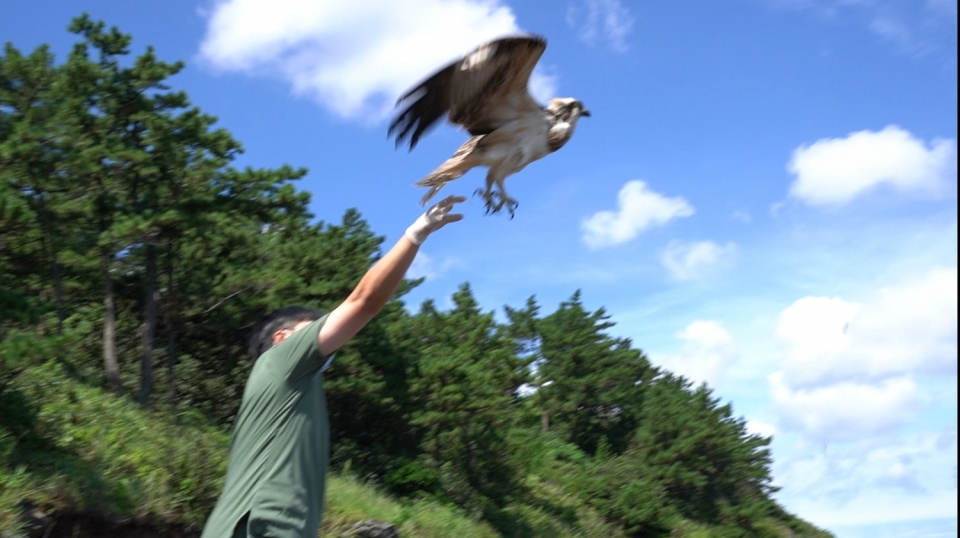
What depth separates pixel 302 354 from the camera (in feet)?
8.96

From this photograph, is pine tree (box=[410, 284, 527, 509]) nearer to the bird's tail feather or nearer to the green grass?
the green grass

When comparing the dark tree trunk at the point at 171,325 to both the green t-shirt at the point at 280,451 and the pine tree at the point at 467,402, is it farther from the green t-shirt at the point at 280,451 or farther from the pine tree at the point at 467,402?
the green t-shirt at the point at 280,451

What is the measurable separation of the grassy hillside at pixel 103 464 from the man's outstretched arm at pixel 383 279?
18.8 ft

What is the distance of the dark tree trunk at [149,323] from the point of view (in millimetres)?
14703

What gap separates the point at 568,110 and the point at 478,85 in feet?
1.23

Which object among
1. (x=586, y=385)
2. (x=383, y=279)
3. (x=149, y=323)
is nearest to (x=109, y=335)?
(x=149, y=323)

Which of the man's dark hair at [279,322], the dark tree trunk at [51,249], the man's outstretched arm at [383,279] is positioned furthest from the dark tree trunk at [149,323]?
the man's outstretched arm at [383,279]

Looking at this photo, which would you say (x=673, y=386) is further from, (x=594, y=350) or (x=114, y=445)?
(x=114, y=445)

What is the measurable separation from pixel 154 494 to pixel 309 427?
703 centimetres

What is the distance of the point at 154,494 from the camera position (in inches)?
352

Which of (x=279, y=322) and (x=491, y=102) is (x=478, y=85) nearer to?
(x=491, y=102)

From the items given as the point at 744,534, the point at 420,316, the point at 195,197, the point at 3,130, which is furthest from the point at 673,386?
the point at 3,130

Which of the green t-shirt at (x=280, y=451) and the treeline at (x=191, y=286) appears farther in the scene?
the treeline at (x=191, y=286)

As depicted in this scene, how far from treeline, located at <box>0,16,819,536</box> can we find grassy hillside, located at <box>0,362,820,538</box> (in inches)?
25.8
